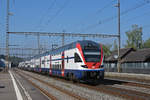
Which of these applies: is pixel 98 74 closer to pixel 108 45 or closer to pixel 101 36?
pixel 101 36

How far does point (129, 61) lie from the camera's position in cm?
4412

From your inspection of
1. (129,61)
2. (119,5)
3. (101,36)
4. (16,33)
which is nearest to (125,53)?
(129,61)

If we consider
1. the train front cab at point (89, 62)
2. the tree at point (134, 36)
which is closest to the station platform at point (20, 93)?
the train front cab at point (89, 62)

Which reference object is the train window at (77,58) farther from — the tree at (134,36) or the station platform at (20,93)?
the tree at (134,36)

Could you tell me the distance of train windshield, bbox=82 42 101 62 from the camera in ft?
66.7

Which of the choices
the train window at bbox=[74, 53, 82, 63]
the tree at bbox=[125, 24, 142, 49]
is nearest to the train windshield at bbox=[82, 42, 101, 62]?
the train window at bbox=[74, 53, 82, 63]

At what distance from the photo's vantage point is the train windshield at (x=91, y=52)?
2033 cm

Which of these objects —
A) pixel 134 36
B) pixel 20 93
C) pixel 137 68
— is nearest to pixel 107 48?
pixel 134 36

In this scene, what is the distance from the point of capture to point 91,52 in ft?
67.8

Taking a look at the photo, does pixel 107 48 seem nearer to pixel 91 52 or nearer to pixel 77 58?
pixel 91 52

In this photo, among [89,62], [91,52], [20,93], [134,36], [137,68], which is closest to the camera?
[20,93]

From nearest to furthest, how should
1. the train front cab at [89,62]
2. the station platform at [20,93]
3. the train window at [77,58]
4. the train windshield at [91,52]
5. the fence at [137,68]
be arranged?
the station platform at [20,93]
the train front cab at [89,62]
the train windshield at [91,52]
the train window at [77,58]
the fence at [137,68]

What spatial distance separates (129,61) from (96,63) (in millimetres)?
24959

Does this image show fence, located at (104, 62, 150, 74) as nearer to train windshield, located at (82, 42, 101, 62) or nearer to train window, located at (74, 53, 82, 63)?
train windshield, located at (82, 42, 101, 62)
